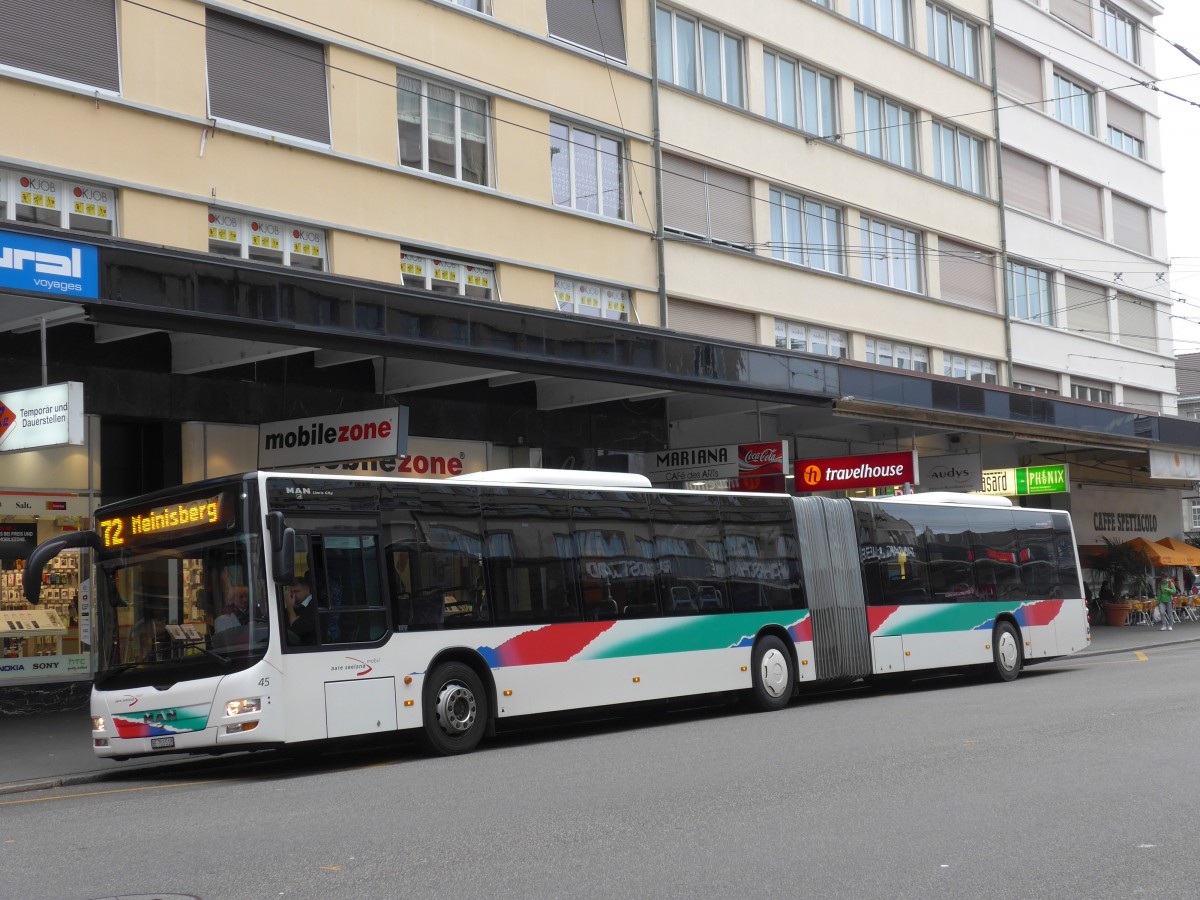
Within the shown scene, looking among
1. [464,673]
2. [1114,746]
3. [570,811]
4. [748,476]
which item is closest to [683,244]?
[748,476]

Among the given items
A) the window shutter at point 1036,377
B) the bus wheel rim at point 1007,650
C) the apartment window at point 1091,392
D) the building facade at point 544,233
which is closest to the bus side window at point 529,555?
the building facade at point 544,233

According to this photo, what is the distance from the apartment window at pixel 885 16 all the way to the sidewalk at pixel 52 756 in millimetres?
24752

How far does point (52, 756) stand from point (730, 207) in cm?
→ 1888

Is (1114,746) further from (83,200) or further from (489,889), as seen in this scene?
(83,200)

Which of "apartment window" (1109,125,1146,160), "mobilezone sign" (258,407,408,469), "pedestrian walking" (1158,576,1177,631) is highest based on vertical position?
A: "apartment window" (1109,125,1146,160)

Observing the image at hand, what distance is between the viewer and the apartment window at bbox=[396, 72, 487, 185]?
22.4m

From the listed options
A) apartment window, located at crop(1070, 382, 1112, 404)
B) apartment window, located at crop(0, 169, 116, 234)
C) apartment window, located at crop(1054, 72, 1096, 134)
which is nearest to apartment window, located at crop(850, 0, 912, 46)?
apartment window, located at crop(1054, 72, 1096, 134)

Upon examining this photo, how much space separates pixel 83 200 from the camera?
18.1 meters

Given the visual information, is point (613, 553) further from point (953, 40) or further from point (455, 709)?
point (953, 40)

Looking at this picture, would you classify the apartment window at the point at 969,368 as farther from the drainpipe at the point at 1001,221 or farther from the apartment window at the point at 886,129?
the apartment window at the point at 886,129

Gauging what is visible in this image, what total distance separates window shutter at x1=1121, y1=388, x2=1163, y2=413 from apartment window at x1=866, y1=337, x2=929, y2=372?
40.0ft

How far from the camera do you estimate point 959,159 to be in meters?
37.8

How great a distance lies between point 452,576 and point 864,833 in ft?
22.2

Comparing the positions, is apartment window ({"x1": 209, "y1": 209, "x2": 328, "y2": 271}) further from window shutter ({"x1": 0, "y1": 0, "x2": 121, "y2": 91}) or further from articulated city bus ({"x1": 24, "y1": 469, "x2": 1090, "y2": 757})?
articulated city bus ({"x1": 24, "y1": 469, "x2": 1090, "y2": 757})
